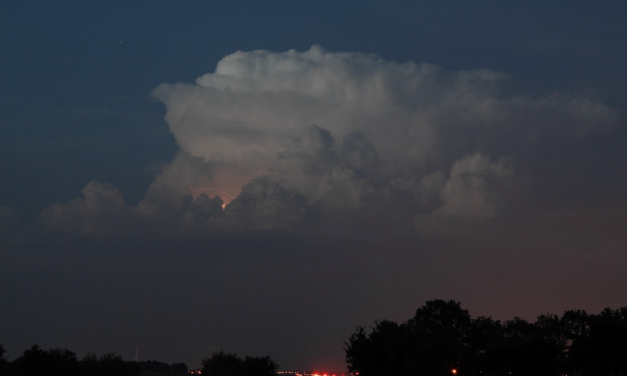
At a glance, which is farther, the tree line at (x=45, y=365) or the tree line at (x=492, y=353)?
the tree line at (x=45, y=365)

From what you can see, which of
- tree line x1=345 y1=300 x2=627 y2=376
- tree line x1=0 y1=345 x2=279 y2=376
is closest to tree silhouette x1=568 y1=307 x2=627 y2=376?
tree line x1=345 y1=300 x2=627 y2=376

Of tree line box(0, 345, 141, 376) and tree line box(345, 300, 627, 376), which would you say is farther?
tree line box(0, 345, 141, 376)

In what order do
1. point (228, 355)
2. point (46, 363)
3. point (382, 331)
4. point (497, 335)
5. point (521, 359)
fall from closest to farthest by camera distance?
1. point (521, 359)
2. point (382, 331)
3. point (497, 335)
4. point (46, 363)
5. point (228, 355)

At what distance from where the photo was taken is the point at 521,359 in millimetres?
86188

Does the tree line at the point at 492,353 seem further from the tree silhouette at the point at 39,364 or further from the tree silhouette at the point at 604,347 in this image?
the tree silhouette at the point at 39,364

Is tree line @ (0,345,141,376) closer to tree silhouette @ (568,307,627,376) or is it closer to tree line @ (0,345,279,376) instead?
tree line @ (0,345,279,376)

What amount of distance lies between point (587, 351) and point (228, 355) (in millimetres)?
94046

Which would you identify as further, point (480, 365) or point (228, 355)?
point (228, 355)

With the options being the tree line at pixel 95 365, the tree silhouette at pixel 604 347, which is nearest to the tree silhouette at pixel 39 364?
the tree line at pixel 95 365

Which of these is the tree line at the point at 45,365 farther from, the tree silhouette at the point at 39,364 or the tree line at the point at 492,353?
the tree line at the point at 492,353

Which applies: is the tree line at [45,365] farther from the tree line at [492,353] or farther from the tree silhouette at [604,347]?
the tree silhouette at [604,347]

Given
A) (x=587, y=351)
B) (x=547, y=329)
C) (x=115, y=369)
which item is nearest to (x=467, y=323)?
(x=547, y=329)

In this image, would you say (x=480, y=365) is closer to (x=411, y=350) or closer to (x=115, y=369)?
(x=411, y=350)

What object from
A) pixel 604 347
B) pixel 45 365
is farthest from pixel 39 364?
pixel 604 347
